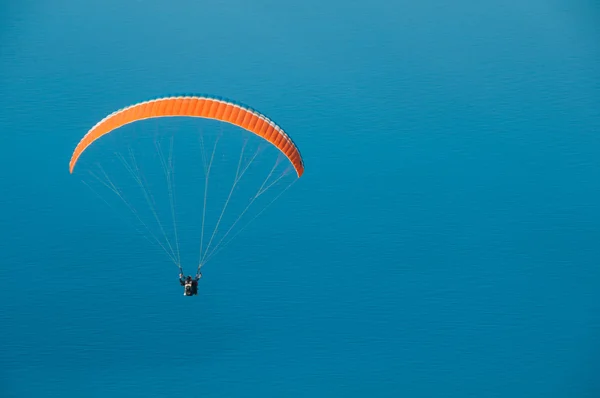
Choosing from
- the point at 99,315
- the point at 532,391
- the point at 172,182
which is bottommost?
the point at 532,391

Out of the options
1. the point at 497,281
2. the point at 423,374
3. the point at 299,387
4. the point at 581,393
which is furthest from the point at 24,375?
the point at 581,393

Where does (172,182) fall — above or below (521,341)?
above

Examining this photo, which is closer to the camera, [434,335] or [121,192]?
[434,335]

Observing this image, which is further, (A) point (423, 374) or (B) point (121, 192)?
(B) point (121, 192)

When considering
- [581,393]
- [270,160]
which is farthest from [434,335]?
[270,160]

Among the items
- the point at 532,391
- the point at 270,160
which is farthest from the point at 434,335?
the point at 270,160

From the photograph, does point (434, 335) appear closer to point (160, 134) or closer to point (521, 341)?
point (521, 341)

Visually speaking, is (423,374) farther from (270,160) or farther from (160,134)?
(160,134)

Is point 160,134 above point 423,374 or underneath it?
above
